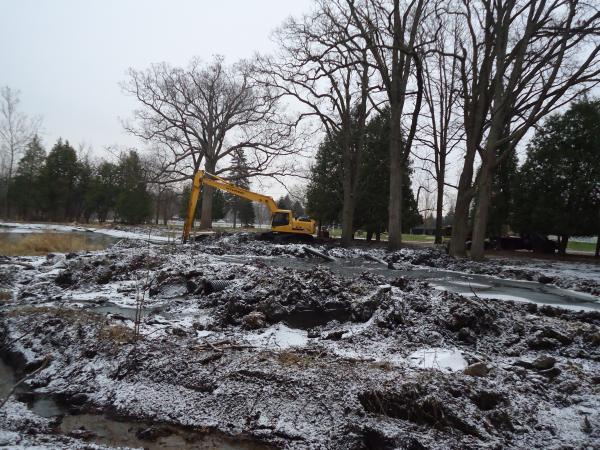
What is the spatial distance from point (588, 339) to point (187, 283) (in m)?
6.95

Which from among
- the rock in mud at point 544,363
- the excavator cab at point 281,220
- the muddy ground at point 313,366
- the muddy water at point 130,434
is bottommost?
the muddy water at point 130,434

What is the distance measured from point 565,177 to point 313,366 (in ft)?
68.8

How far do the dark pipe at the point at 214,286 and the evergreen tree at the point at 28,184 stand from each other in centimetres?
4639

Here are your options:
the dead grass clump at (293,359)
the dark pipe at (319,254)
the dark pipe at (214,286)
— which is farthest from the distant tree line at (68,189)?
the dead grass clump at (293,359)

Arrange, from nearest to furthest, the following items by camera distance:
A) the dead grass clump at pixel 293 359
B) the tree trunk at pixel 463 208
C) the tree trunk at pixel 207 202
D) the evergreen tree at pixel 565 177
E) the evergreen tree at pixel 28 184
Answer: the dead grass clump at pixel 293 359, the tree trunk at pixel 463 208, the evergreen tree at pixel 565 177, the tree trunk at pixel 207 202, the evergreen tree at pixel 28 184

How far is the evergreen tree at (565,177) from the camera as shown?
59.9ft

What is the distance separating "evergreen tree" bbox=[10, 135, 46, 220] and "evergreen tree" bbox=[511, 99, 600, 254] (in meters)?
49.5

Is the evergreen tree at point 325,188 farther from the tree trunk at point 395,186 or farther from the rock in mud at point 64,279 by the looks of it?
the rock in mud at point 64,279

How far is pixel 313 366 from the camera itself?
4.00 meters

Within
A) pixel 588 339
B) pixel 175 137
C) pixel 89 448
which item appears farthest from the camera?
pixel 175 137

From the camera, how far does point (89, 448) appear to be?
2.80 meters

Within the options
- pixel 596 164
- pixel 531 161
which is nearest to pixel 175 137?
pixel 531 161

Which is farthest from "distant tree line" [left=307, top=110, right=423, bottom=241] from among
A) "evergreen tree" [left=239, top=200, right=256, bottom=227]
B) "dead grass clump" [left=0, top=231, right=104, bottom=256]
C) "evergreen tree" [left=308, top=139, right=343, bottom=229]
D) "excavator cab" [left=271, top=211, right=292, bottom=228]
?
"evergreen tree" [left=239, top=200, right=256, bottom=227]

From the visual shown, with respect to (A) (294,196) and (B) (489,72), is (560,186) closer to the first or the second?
(B) (489,72)
